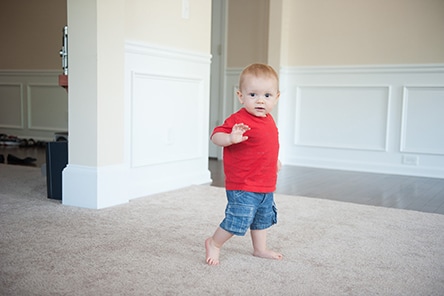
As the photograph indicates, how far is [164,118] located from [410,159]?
235 cm

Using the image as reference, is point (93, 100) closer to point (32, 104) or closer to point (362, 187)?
point (362, 187)

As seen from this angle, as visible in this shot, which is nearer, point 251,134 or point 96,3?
point 251,134

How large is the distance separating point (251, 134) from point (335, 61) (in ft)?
10.5

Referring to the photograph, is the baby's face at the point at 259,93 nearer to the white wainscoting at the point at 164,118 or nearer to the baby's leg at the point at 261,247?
the baby's leg at the point at 261,247

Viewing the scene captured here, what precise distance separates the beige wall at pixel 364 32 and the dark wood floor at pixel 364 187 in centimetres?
108

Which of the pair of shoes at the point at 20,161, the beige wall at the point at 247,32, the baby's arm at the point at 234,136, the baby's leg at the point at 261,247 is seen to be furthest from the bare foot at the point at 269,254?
the beige wall at the point at 247,32

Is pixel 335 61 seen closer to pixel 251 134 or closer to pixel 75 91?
pixel 75 91

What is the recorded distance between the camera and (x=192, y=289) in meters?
1.43

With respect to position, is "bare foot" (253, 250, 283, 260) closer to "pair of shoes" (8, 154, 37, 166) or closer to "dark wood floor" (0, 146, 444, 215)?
"dark wood floor" (0, 146, 444, 215)

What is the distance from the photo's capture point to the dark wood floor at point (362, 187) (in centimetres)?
299

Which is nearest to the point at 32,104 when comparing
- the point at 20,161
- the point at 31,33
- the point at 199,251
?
the point at 31,33

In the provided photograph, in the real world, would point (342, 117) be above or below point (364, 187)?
above

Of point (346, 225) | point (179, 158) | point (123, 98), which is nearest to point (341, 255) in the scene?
point (346, 225)

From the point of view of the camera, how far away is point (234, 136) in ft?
5.02
